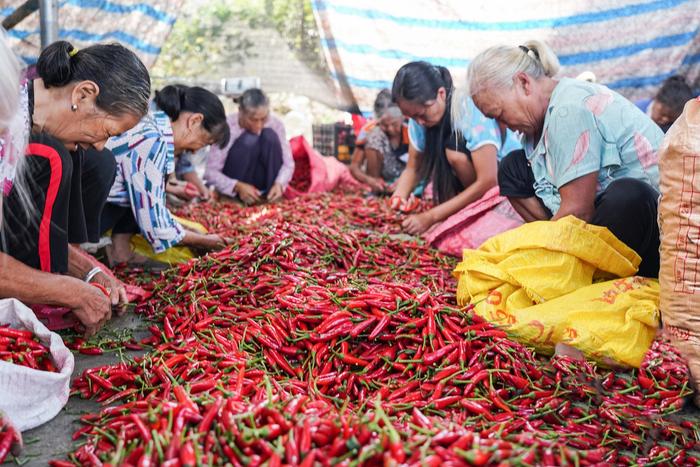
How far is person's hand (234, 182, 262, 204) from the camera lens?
7.00 meters

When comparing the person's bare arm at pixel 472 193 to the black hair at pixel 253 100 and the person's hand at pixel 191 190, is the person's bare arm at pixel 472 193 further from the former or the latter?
the black hair at pixel 253 100

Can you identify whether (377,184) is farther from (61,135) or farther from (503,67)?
(61,135)

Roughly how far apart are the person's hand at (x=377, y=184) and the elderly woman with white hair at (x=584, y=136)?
13.0ft

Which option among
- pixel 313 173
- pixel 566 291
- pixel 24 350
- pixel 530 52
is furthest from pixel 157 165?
pixel 313 173

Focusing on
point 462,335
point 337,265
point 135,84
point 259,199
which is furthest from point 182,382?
point 259,199

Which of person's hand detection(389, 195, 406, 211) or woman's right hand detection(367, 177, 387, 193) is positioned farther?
woman's right hand detection(367, 177, 387, 193)

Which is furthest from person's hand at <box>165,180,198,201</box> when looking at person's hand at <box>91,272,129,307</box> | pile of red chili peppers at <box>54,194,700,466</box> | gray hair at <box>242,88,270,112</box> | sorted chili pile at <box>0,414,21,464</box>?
sorted chili pile at <box>0,414,21,464</box>

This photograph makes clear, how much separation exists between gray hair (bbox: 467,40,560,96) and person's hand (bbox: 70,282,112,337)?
2095mm

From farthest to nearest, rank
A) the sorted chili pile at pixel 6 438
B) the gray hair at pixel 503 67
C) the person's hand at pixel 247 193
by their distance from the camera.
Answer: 1. the person's hand at pixel 247 193
2. the gray hair at pixel 503 67
3. the sorted chili pile at pixel 6 438

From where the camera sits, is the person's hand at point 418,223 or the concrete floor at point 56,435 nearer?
the concrete floor at point 56,435

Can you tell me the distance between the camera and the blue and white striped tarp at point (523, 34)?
689cm

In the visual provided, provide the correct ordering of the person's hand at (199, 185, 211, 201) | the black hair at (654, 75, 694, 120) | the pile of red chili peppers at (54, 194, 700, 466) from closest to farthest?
the pile of red chili peppers at (54, 194, 700, 466), the black hair at (654, 75, 694, 120), the person's hand at (199, 185, 211, 201)

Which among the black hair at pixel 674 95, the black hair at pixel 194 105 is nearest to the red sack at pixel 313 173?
the black hair at pixel 194 105

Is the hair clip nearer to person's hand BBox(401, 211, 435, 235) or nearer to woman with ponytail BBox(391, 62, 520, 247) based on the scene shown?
woman with ponytail BBox(391, 62, 520, 247)
